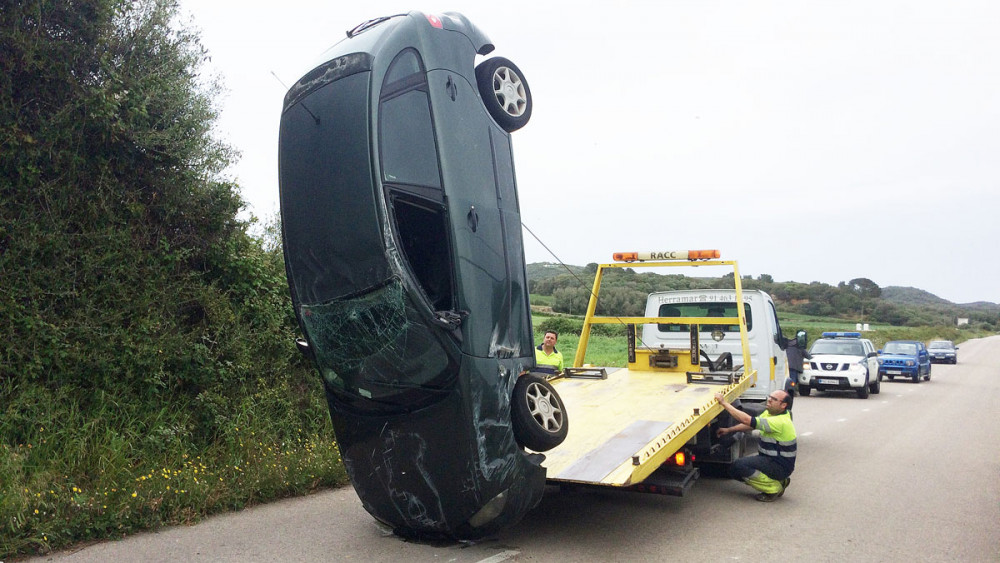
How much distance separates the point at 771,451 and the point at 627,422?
1925mm

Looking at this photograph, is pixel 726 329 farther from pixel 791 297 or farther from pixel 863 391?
pixel 791 297

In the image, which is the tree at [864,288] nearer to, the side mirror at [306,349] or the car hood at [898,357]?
the car hood at [898,357]

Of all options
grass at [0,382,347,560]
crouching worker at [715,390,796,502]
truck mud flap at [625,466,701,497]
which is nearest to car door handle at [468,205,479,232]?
truck mud flap at [625,466,701,497]

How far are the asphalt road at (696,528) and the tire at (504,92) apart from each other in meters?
3.20

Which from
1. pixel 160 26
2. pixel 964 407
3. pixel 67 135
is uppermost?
pixel 160 26

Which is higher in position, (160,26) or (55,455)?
(160,26)

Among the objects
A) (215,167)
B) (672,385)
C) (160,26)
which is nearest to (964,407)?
(672,385)

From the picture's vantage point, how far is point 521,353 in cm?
505

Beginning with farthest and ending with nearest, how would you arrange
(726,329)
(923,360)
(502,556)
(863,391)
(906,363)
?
(923,360)
(906,363)
(863,391)
(726,329)
(502,556)

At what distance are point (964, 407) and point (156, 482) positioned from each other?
696 inches

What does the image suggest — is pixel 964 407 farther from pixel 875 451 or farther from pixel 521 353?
pixel 521 353

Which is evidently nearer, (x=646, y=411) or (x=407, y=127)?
(x=407, y=127)

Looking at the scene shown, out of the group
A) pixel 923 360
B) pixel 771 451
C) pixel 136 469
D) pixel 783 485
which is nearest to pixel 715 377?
pixel 771 451

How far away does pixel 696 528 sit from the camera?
621 cm
